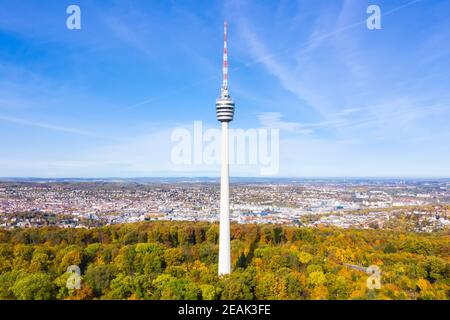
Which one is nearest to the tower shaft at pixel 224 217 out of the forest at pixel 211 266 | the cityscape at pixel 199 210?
the forest at pixel 211 266

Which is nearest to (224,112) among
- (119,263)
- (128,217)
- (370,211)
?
(119,263)

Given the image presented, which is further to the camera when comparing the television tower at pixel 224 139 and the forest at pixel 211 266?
the television tower at pixel 224 139

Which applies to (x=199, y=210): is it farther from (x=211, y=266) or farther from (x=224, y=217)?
(x=211, y=266)

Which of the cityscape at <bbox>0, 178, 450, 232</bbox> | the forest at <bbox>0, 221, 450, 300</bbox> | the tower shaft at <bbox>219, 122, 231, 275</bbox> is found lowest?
the cityscape at <bbox>0, 178, 450, 232</bbox>

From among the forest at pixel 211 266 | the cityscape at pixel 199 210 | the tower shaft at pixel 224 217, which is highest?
the tower shaft at pixel 224 217

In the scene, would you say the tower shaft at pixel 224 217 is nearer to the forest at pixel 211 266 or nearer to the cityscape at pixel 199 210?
the forest at pixel 211 266

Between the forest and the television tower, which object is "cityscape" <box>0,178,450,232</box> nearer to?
the forest

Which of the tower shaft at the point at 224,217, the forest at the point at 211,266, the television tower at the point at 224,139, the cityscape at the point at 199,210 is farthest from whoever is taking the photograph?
the cityscape at the point at 199,210

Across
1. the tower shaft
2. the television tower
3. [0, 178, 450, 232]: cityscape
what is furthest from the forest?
[0, 178, 450, 232]: cityscape
